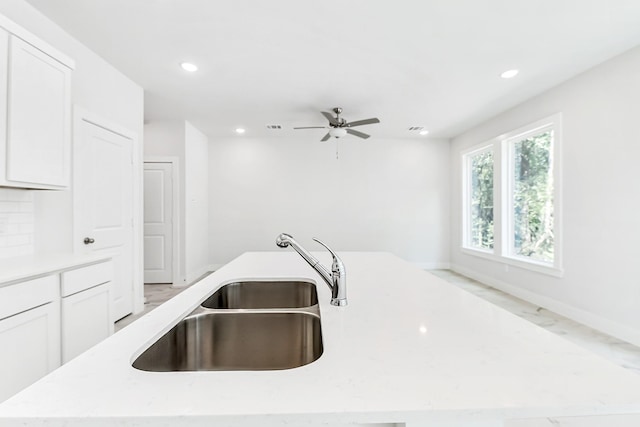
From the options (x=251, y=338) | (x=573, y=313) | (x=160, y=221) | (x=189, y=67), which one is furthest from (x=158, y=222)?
(x=573, y=313)

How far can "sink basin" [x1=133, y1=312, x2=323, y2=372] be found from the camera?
100cm

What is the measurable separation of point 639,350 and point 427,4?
3237mm

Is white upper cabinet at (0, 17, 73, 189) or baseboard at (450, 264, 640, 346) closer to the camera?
white upper cabinet at (0, 17, 73, 189)

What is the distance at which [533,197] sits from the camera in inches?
156

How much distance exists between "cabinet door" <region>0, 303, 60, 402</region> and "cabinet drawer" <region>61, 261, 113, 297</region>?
0.12 metres

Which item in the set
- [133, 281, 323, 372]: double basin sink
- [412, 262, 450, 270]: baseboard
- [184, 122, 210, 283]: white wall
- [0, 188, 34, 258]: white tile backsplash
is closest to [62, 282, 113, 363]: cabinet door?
[0, 188, 34, 258]: white tile backsplash

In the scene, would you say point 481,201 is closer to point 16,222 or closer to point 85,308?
point 85,308

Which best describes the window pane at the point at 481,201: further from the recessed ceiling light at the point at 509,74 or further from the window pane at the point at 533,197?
the recessed ceiling light at the point at 509,74

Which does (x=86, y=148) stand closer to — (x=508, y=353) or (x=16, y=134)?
(x=16, y=134)

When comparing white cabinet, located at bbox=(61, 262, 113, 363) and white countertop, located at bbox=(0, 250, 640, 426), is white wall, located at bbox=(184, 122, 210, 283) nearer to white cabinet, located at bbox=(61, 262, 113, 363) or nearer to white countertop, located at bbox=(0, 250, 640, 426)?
white cabinet, located at bbox=(61, 262, 113, 363)

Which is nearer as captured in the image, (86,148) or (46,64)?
(46,64)

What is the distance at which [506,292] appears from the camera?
4.38 metres

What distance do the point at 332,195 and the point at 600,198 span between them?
3958 millimetres

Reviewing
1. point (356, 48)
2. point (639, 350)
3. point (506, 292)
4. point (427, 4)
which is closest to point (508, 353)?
point (427, 4)
